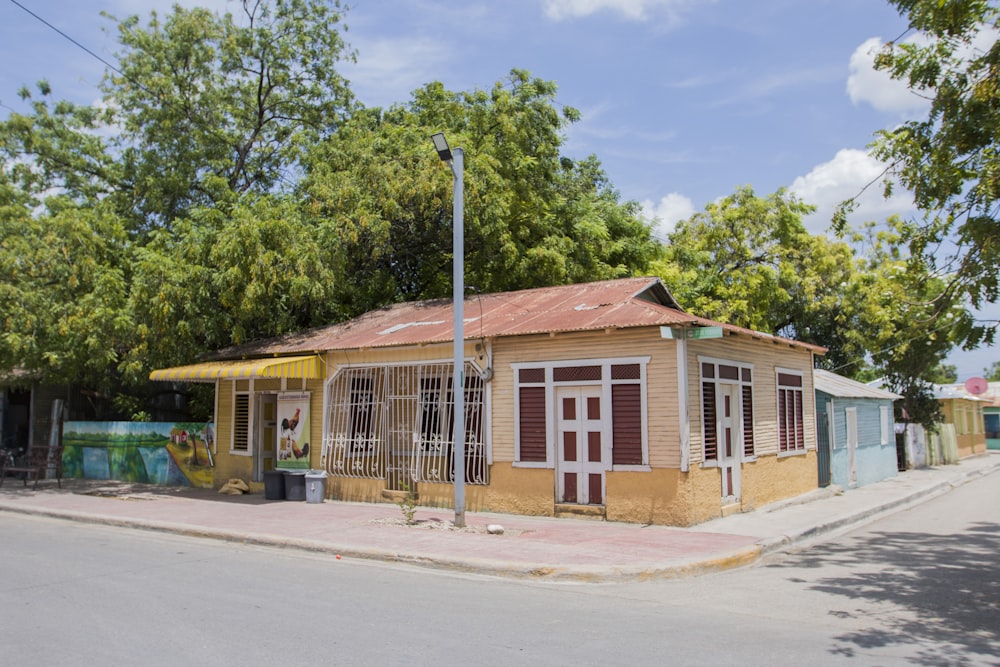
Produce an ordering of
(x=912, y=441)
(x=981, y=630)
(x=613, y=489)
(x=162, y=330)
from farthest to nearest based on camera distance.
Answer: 1. (x=912, y=441)
2. (x=162, y=330)
3. (x=613, y=489)
4. (x=981, y=630)

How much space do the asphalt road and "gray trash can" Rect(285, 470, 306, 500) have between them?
18.5 ft

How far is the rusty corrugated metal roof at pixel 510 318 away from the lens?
43.4ft

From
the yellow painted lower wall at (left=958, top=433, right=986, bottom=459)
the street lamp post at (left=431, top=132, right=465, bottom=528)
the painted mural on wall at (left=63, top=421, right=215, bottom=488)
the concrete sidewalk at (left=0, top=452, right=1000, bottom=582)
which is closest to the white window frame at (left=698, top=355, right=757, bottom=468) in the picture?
the concrete sidewalk at (left=0, top=452, right=1000, bottom=582)

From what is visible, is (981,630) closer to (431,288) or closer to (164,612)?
(164,612)

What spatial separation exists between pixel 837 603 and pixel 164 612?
6.66m

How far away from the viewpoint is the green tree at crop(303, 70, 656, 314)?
65.9 ft

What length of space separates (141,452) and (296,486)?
282 inches

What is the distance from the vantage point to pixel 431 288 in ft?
78.6

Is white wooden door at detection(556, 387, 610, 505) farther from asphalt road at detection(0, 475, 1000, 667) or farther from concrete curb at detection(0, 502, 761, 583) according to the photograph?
asphalt road at detection(0, 475, 1000, 667)

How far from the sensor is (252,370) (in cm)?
1565

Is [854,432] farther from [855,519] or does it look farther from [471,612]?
[471,612]

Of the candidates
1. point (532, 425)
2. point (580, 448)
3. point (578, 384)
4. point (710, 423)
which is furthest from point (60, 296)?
point (710, 423)

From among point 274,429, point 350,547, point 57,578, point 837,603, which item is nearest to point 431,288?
point 274,429

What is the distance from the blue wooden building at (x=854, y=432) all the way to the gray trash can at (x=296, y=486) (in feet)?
41.5
